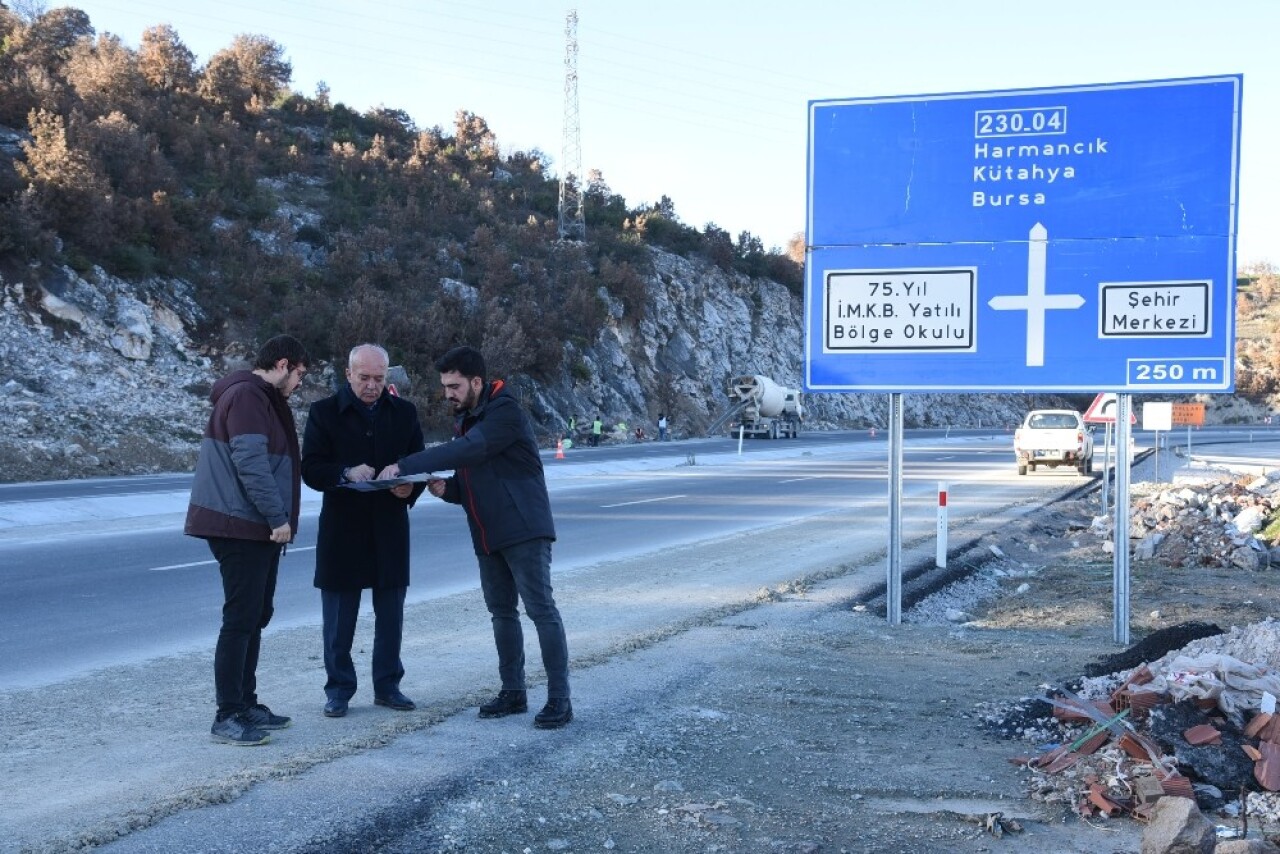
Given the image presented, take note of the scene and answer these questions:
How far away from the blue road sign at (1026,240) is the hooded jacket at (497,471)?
4164mm

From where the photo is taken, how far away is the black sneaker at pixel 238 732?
19.1 ft

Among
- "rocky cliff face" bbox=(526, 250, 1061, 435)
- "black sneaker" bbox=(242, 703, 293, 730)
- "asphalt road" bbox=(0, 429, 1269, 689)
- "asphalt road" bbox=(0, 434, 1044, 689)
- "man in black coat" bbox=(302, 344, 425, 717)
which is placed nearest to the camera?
"black sneaker" bbox=(242, 703, 293, 730)

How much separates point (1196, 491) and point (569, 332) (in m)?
36.3

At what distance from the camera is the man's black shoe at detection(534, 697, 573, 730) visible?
6137 mm

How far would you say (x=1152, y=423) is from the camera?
2403 centimetres

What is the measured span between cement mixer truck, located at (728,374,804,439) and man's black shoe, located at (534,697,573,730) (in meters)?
54.9

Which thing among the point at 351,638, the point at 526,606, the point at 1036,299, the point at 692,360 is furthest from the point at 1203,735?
the point at 692,360

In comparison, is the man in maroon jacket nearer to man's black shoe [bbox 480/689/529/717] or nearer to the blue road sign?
man's black shoe [bbox 480/689/529/717]

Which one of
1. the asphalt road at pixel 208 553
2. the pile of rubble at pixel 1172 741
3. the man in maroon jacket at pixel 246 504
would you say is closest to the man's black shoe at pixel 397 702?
the man in maroon jacket at pixel 246 504

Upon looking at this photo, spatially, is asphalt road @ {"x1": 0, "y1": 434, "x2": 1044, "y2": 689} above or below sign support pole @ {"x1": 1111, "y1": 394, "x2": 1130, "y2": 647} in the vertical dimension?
below

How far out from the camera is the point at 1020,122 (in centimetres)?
935

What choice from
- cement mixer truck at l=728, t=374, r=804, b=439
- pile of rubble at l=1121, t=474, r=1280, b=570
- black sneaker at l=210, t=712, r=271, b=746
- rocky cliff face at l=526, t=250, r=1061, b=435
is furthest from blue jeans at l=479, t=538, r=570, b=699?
cement mixer truck at l=728, t=374, r=804, b=439

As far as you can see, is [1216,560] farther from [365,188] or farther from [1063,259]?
[365,188]

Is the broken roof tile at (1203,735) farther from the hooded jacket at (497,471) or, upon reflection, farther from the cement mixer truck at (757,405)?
the cement mixer truck at (757,405)
